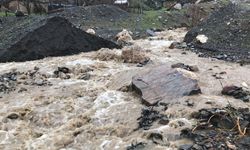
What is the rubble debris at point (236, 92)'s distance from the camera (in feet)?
36.1

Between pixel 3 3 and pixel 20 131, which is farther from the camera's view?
pixel 3 3

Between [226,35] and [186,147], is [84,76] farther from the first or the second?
[226,35]

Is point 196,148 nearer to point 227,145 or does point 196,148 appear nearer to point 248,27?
point 227,145

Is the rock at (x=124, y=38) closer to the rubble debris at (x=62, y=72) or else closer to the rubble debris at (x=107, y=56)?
the rubble debris at (x=107, y=56)

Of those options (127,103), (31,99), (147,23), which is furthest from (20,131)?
(147,23)

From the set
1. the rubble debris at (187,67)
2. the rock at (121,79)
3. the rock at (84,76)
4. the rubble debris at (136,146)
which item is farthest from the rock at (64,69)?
the rubble debris at (136,146)

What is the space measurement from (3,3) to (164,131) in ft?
50.9

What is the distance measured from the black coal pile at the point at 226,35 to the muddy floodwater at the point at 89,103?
0.97 metres

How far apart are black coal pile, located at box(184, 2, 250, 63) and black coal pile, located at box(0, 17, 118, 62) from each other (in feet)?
10.3

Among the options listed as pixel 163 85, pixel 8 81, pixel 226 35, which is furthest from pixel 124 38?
pixel 163 85

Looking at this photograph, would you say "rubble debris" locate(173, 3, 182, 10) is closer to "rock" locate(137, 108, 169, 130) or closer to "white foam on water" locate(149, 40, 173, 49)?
"white foam on water" locate(149, 40, 173, 49)

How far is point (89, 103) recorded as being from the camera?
11.3 m

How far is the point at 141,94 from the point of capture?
11312mm

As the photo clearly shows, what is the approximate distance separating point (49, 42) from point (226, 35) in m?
6.11
